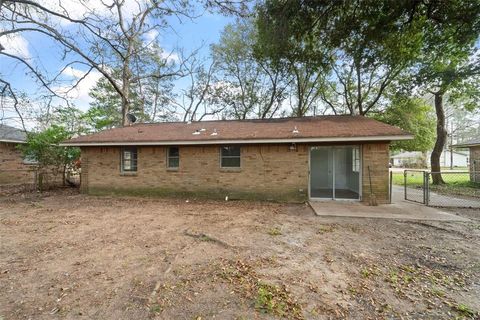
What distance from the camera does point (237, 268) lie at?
12.6ft

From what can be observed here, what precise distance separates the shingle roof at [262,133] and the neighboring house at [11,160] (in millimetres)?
7085

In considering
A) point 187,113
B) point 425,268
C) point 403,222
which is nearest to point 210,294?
point 425,268

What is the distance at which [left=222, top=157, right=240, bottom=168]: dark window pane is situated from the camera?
992cm

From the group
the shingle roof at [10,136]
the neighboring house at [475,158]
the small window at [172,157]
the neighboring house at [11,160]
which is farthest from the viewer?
the neighboring house at [475,158]

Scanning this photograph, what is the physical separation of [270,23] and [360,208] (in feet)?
25.3

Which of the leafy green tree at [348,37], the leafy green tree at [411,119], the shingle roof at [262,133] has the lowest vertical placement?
the shingle roof at [262,133]

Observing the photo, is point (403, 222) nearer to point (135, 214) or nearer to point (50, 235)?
point (135, 214)

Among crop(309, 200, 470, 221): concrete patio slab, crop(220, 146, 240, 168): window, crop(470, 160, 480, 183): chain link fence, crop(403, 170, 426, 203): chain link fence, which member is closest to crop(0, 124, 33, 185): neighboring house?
crop(220, 146, 240, 168): window

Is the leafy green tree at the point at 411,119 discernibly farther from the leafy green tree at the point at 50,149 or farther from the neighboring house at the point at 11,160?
the neighboring house at the point at 11,160

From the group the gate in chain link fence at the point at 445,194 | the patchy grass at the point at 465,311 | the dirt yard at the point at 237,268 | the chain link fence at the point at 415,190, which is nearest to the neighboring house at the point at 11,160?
the dirt yard at the point at 237,268

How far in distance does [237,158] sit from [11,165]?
1508 cm

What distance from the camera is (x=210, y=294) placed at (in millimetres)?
3113

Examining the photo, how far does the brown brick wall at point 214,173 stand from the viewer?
921 cm

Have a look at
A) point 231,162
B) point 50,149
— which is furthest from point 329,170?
point 50,149
